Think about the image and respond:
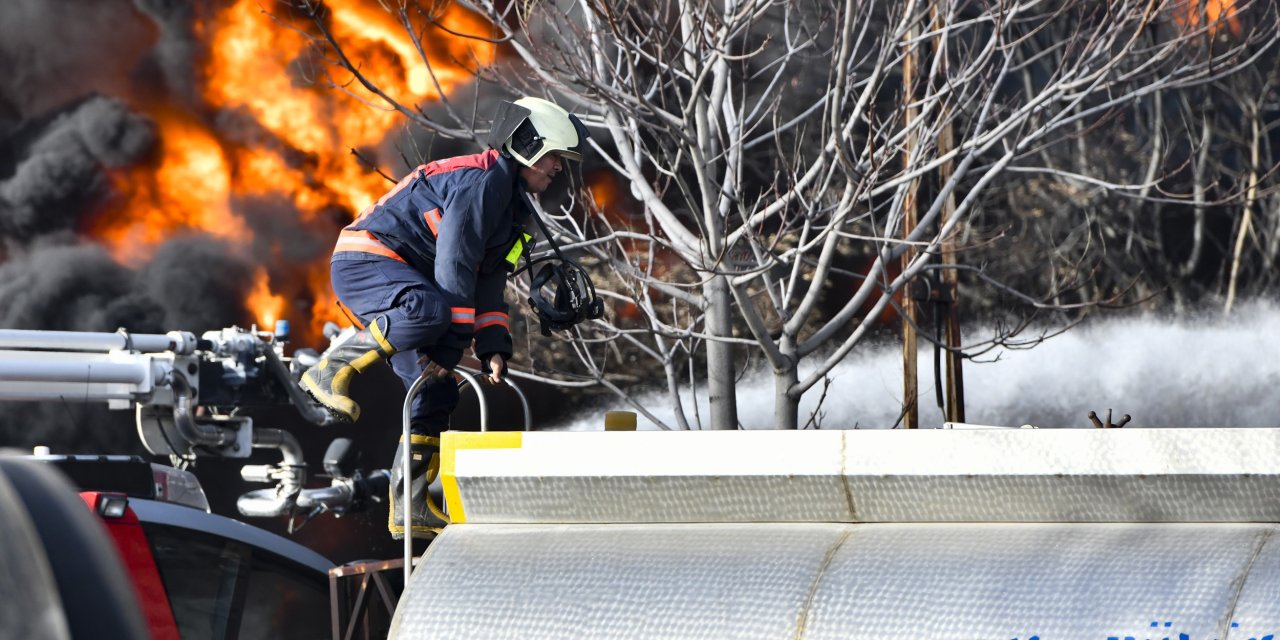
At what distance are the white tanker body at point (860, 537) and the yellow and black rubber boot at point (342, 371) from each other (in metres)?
1.87

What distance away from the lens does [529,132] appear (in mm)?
4695

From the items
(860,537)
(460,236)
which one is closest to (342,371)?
(460,236)

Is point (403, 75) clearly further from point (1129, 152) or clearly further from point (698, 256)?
point (1129, 152)

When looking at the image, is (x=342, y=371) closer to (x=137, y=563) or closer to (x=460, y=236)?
(x=460, y=236)

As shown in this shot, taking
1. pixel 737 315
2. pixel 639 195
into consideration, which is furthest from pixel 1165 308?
→ pixel 639 195

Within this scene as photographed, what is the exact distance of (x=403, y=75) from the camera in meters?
10.3

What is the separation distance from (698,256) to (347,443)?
197 centimetres

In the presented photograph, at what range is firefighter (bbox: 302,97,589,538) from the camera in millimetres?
4574

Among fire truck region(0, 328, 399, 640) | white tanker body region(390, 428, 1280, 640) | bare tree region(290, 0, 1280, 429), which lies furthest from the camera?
bare tree region(290, 0, 1280, 429)

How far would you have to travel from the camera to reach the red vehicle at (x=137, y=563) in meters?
1.32

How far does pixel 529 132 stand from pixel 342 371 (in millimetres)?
957

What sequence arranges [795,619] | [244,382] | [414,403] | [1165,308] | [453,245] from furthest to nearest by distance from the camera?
1. [1165,308]
2. [244,382]
3. [414,403]
4. [453,245]
5. [795,619]

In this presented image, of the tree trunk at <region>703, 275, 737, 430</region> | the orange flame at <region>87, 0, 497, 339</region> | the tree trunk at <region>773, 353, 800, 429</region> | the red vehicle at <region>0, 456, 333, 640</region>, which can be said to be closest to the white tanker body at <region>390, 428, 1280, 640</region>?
the red vehicle at <region>0, 456, 333, 640</region>

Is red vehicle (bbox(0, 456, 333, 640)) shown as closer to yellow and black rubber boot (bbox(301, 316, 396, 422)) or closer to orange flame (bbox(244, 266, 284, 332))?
yellow and black rubber boot (bbox(301, 316, 396, 422))
